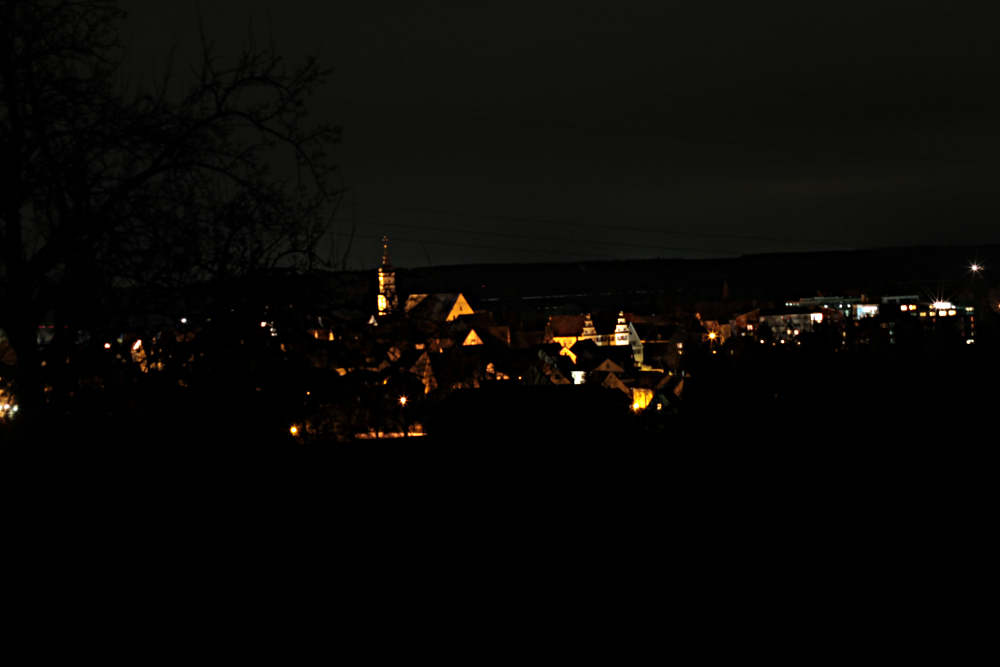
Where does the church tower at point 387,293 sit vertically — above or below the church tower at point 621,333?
above

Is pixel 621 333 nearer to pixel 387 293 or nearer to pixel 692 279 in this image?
pixel 692 279

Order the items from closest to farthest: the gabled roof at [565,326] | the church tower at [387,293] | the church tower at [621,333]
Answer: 1. the church tower at [387,293]
2. the gabled roof at [565,326]
3. the church tower at [621,333]

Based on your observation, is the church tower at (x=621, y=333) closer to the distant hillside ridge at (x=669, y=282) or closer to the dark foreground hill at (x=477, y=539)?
the distant hillside ridge at (x=669, y=282)

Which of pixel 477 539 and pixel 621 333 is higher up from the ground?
pixel 621 333

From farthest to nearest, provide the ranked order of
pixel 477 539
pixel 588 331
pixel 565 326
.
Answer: pixel 588 331
pixel 565 326
pixel 477 539

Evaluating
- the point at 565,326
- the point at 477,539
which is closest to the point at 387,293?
the point at 477,539

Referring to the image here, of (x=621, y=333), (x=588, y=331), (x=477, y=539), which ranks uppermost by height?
(x=588, y=331)

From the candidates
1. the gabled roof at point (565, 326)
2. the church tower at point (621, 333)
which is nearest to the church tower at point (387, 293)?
the gabled roof at point (565, 326)

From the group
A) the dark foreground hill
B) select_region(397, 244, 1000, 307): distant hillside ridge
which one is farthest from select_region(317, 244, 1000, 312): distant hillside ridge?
the dark foreground hill

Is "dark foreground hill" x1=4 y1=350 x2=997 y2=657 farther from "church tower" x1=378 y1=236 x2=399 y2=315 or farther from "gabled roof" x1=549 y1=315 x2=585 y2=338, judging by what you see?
"gabled roof" x1=549 y1=315 x2=585 y2=338

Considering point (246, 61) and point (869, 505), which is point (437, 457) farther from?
point (869, 505)

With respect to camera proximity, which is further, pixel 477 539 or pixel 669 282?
pixel 669 282

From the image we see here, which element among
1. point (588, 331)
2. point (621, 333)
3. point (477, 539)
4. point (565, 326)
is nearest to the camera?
point (477, 539)

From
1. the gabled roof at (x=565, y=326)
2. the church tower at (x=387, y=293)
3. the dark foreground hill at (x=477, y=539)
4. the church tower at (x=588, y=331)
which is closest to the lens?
the dark foreground hill at (x=477, y=539)
